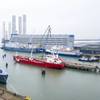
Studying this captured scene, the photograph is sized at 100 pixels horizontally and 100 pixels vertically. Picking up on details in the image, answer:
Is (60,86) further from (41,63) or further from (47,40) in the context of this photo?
(47,40)

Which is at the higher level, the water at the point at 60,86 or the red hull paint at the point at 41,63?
the red hull paint at the point at 41,63

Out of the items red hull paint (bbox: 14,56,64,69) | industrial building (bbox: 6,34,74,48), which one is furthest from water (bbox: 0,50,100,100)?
industrial building (bbox: 6,34,74,48)

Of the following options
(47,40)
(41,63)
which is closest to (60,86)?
(41,63)

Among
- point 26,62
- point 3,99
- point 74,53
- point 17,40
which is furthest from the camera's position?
point 17,40

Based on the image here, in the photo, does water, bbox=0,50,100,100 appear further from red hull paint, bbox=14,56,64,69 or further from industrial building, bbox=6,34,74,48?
industrial building, bbox=6,34,74,48

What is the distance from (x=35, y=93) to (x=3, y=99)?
4647mm

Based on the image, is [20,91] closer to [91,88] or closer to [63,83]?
[63,83]

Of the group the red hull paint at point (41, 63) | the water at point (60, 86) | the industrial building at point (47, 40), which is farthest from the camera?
the industrial building at point (47, 40)

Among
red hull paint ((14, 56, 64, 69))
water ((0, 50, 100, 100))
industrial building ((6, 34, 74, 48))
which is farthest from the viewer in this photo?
industrial building ((6, 34, 74, 48))

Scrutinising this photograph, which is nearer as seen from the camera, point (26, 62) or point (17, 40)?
point (26, 62)

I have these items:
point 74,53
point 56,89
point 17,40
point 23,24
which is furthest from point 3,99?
point 23,24

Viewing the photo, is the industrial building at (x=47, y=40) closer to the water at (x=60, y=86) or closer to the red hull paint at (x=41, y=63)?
the red hull paint at (x=41, y=63)

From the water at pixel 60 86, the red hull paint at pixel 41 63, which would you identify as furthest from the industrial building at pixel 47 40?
the water at pixel 60 86

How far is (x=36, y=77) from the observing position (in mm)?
22094
